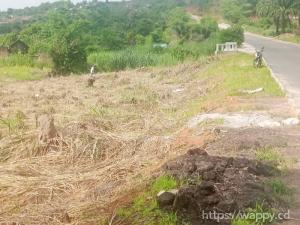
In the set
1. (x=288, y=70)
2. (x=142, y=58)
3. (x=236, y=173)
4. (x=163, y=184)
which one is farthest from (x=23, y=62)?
(x=236, y=173)

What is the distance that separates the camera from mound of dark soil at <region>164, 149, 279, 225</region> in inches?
245

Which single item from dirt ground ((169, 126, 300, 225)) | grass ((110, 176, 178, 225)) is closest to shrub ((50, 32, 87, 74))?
dirt ground ((169, 126, 300, 225))

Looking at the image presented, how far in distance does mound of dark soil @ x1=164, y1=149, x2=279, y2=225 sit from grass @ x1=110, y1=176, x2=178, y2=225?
6.2 inches

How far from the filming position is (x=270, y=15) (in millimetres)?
48656

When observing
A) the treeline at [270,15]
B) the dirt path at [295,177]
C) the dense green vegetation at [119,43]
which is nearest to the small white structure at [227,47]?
the dense green vegetation at [119,43]

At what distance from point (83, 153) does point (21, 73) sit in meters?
19.3

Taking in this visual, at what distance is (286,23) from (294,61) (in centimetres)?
2597

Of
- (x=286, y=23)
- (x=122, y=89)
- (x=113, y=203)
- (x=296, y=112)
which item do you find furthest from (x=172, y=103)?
(x=286, y=23)

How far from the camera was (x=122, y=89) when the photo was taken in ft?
66.6

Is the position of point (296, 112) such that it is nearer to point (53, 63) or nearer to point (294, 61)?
point (294, 61)

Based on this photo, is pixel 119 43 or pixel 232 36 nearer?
pixel 232 36

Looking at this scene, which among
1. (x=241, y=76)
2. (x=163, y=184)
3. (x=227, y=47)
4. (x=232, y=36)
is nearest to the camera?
(x=163, y=184)

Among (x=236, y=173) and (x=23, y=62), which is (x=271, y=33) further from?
(x=236, y=173)

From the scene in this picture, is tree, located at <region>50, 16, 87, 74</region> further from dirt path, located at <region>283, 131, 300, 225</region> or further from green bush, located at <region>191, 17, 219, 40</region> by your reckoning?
dirt path, located at <region>283, 131, 300, 225</region>
